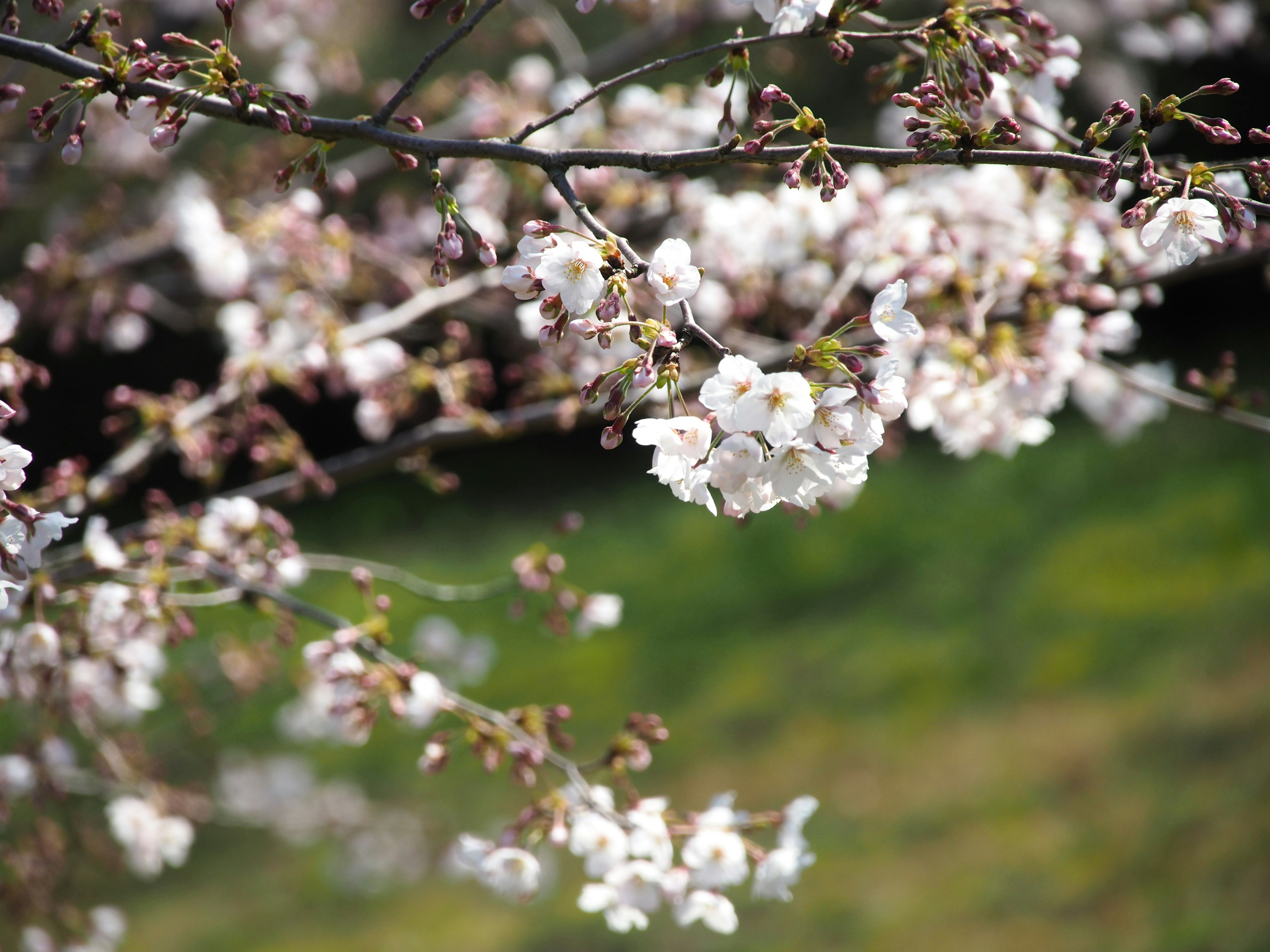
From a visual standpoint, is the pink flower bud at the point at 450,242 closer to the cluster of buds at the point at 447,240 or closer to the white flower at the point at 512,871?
the cluster of buds at the point at 447,240

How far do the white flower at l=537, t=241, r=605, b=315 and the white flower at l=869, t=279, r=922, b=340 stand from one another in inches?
13.0

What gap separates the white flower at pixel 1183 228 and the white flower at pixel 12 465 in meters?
1.37

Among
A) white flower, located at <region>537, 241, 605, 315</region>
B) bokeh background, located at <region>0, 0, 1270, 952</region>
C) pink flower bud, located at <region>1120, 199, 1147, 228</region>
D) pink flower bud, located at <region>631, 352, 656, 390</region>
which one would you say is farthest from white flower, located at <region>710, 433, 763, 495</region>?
bokeh background, located at <region>0, 0, 1270, 952</region>

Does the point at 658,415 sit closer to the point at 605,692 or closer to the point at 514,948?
the point at 514,948

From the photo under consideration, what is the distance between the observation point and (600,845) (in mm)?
1702

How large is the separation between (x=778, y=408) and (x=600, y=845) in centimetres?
90

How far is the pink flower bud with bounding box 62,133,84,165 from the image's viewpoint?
1.36 m

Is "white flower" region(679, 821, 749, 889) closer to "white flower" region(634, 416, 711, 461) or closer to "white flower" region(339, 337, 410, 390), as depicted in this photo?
"white flower" region(634, 416, 711, 461)

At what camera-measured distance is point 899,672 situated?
16.0 feet

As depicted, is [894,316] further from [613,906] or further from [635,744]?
[613,906]

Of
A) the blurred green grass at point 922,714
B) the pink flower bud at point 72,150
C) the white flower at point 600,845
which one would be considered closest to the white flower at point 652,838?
the white flower at point 600,845

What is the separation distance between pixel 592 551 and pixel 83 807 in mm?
3304

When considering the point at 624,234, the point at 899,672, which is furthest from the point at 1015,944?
the point at 624,234

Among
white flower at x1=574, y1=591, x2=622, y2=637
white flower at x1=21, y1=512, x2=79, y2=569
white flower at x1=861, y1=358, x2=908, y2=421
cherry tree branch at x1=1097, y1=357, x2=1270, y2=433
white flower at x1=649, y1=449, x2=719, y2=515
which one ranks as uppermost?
cherry tree branch at x1=1097, y1=357, x2=1270, y2=433
